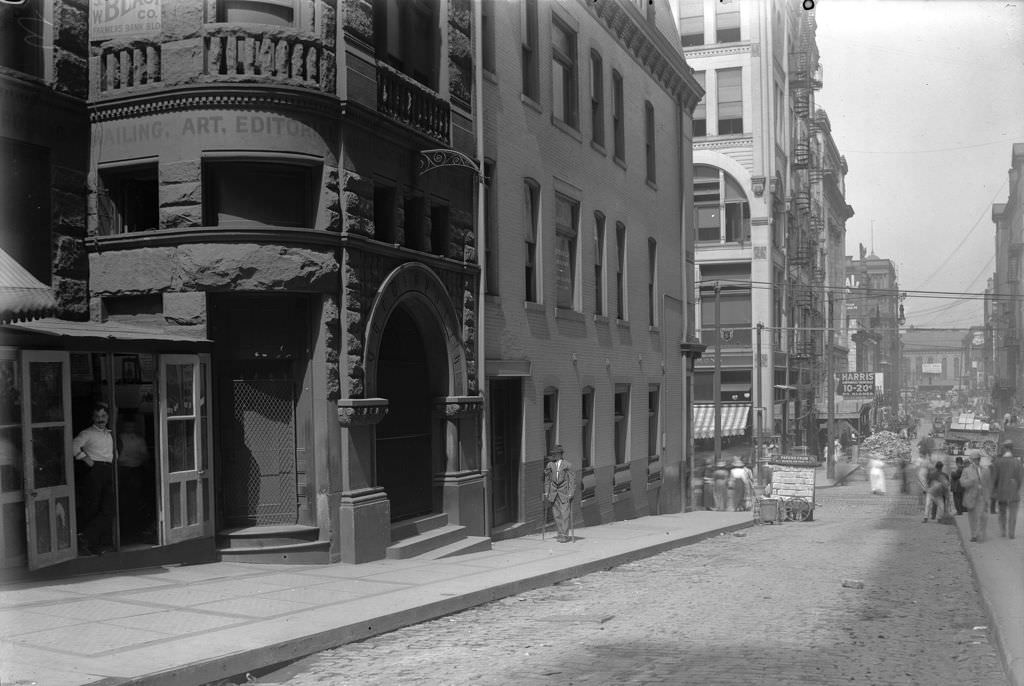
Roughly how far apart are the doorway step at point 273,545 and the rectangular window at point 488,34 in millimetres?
9576

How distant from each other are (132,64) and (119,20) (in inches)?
23.4

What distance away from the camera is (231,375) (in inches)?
545

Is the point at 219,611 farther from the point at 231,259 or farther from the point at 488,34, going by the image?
the point at 488,34

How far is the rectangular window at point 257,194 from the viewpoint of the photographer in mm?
13547

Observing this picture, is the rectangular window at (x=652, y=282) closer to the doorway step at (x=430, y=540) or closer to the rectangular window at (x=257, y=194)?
the doorway step at (x=430, y=540)

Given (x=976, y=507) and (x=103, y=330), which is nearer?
(x=103, y=330)

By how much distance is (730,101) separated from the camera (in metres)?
49.5

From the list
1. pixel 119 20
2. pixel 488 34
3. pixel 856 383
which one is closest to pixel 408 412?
pixel 119 20

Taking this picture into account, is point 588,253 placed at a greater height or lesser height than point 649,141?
lesser

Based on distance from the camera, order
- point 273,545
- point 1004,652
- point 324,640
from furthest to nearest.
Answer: point 273,545
point 324,640
point 1004,652

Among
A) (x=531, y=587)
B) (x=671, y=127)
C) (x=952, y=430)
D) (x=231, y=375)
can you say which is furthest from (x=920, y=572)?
(x=952, y=430)

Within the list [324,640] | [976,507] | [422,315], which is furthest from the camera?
[976,507]

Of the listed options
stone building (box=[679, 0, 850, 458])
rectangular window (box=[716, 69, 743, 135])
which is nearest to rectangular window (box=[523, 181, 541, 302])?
stone building (box=[679, 0, 850, 458])

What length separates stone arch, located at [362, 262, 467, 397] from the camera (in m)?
14.6
